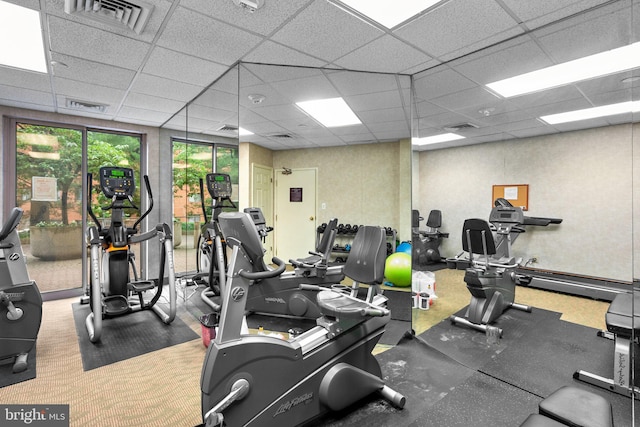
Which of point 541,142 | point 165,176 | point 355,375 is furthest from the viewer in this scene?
point 165,176

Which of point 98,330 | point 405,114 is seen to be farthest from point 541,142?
point 98,330

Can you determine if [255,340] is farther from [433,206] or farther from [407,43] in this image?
[433,206]

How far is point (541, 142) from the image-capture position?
10.5 ft

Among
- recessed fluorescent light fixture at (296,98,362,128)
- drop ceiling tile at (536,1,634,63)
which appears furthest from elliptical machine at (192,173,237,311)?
drop ceiling tile at (536,1,634,63)

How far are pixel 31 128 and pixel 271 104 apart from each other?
3467 mm

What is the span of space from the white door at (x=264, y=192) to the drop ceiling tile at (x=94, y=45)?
1.83m

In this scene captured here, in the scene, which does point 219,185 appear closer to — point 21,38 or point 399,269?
point 21,38

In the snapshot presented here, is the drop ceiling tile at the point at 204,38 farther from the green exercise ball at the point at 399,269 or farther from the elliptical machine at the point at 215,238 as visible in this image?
the green exercise ball at the point at 399,269

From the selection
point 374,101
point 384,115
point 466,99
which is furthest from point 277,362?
point 384,115

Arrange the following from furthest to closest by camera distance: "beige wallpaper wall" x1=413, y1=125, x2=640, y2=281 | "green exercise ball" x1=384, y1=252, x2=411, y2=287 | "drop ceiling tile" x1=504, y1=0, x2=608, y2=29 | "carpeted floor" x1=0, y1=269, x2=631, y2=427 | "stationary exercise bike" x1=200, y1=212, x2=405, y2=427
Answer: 1. "green exercise ball" x1=384, y1=252, x2=411, y2=287
2. "beige wallpaper wall" x1=413, y1=125, x2=640, y2=281
3. "drop ceiling tile" x1=504, y1=0, x2=608, y2=29
4. "carpeted floor" x1=0, y1=269, x2=631, y2=427
5. "stationary exercise bike" x1=200, y1=212, x2=405, y2=427

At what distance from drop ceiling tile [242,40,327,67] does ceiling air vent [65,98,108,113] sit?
8.47 ft

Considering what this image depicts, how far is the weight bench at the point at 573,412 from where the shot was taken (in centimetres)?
109

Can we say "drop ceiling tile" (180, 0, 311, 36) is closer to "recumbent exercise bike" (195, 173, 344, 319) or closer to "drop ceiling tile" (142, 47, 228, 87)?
"drop ceiling tile" (142, 47, 228, 87)

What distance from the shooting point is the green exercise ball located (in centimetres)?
440
